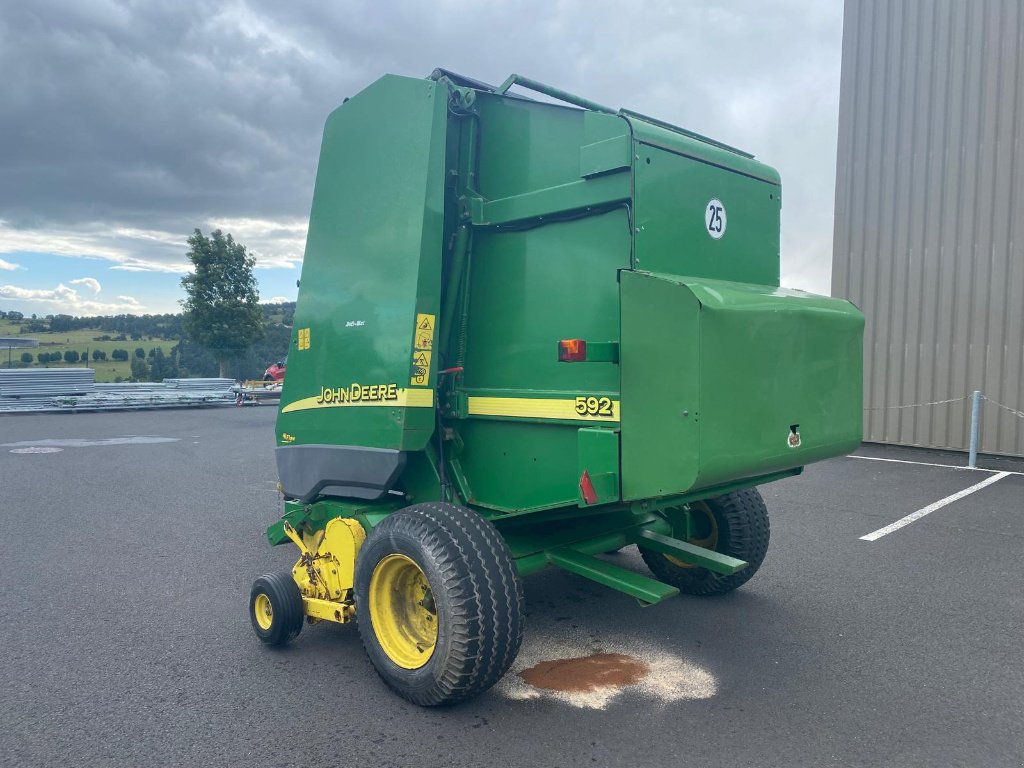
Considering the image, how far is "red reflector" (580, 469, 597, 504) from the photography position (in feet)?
10.6

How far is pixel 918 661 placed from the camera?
3.88 m

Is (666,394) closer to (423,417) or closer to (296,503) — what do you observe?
(423,417)

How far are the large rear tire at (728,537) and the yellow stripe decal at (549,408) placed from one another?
1648 mm

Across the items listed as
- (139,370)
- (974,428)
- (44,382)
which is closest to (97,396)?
(44,382)

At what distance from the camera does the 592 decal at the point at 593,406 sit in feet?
10.8

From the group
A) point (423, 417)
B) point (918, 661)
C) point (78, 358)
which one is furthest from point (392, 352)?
point (78, 358)

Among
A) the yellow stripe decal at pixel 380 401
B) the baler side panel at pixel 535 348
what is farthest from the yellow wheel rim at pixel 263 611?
the baler side panel at pixel 535 348

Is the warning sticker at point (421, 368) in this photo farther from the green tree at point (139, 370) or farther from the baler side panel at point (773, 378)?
the green tree at point (139, 370)

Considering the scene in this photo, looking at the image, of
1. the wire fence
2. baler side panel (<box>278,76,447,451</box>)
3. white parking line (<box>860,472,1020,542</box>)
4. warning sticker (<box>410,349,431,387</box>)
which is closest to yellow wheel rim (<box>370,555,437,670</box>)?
baler side panel (<box>278,76,447,451</box>)

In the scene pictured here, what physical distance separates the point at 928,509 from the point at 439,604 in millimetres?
6284

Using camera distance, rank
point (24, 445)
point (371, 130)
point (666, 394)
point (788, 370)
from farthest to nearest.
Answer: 1. point (24, 445)
2. point (371, 130)
3. point (788, 370)
4. point (666, 394)

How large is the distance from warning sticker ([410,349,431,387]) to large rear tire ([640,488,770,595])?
2.01 m

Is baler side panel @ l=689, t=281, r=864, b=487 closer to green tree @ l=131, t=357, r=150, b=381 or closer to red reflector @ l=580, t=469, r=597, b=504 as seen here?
red reflector @ l=580, t=469, r=597, b=504

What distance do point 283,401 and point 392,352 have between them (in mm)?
1271
